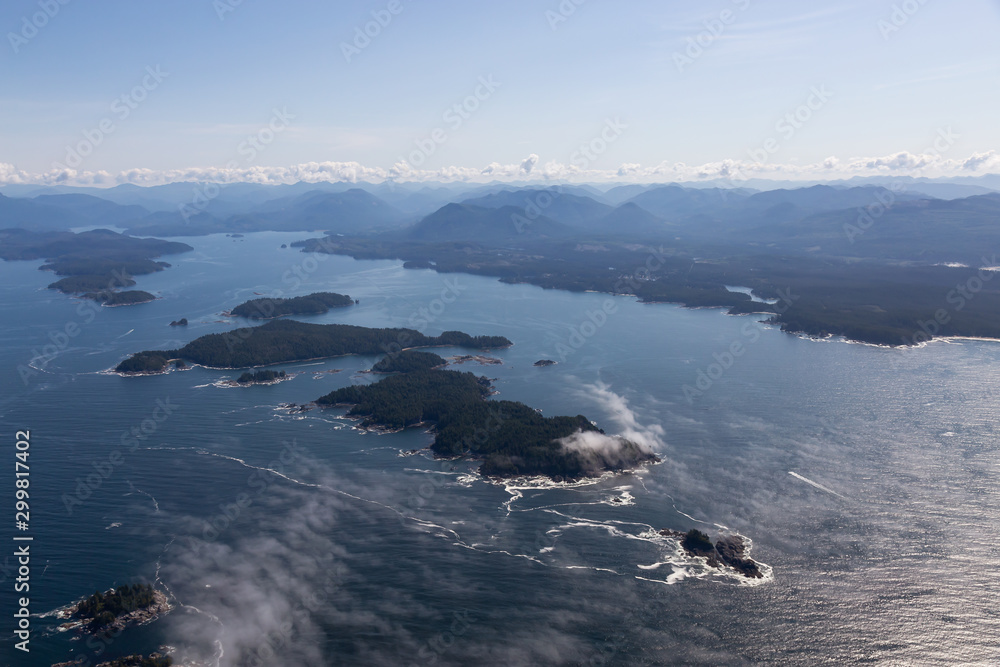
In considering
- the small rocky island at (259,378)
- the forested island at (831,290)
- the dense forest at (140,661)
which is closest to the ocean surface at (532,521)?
the dense forest at (140,661)

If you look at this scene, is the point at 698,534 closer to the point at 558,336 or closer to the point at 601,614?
the point at 601,614

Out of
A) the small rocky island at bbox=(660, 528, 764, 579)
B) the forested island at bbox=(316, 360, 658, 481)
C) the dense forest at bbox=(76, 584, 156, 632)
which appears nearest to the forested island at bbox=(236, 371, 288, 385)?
the forested island at bbox=(316, 360, 658, 481)

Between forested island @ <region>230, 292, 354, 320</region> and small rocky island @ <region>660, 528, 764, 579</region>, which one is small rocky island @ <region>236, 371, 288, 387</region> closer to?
forested island @ <region>230, 292, 354, 320</region>

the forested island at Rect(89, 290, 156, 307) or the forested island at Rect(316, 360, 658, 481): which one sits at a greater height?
the forested island at Rect(89, 290, 156, 307)

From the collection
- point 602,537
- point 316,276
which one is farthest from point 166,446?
point 316,276

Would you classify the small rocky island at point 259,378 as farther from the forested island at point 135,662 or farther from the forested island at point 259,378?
the forested island at point 135,662

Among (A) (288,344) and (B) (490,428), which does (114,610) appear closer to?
(B) (490,428)

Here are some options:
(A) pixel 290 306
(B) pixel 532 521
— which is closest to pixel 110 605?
(B) pixel 532 521

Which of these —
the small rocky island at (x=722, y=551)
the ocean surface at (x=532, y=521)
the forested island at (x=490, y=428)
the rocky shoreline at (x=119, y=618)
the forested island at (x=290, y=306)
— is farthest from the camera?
the forested island at (x=290, y=306)
